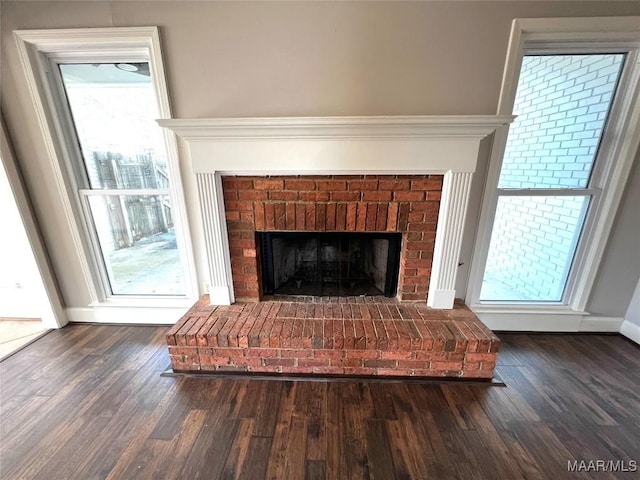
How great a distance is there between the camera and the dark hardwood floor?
113cm

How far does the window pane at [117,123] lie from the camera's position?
1751 millimetres

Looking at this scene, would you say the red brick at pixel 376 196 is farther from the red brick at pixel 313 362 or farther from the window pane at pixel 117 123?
the window pane at pixel 117 123

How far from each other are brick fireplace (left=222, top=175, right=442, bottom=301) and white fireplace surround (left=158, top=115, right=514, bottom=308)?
0.06 metres

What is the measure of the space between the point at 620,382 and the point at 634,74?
1946mm

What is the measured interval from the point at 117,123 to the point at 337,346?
2222 millimetres

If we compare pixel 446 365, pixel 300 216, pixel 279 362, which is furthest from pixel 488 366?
pixel 300 216

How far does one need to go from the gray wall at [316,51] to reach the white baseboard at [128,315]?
1490mm

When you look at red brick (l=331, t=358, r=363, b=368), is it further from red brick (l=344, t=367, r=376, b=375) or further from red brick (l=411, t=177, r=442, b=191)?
red brick (l=411, t=177, r=442, b=191)

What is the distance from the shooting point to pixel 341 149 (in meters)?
1.55

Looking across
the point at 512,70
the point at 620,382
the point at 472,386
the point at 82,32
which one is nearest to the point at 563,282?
the point at 620,382

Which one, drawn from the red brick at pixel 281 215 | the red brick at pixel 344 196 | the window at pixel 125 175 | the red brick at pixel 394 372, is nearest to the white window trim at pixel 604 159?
the red brick at pixel 394 372

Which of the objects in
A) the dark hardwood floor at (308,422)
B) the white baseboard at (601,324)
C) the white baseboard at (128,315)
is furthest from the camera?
the white baseboard at (128,315)

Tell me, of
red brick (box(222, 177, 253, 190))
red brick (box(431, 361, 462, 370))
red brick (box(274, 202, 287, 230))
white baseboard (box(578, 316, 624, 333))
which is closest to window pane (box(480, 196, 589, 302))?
white baseboard (box(578, 316, 624, 333))

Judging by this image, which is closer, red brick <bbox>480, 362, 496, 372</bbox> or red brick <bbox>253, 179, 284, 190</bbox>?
red brick <bbox>480, 362, 496, 372</bbox>
